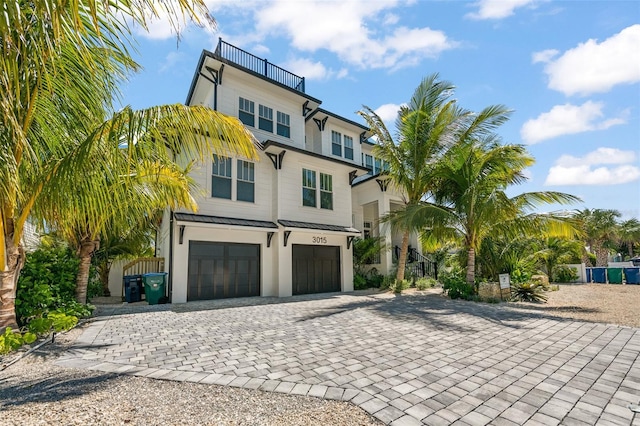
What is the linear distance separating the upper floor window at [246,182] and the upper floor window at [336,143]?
690 cm

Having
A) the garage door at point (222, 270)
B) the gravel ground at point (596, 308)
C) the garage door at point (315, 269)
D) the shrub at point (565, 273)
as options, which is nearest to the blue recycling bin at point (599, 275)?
the shrub at point (565, 273)

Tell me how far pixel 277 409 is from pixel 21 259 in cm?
612

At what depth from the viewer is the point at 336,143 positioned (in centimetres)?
1991

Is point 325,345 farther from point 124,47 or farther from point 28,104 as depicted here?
point 28,104

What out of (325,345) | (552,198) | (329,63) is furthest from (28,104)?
(552,198)

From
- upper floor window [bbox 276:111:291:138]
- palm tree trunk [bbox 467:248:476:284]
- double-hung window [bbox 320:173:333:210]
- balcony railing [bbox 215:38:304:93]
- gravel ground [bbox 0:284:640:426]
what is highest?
balcony railing [bbox 215:38:304:93]

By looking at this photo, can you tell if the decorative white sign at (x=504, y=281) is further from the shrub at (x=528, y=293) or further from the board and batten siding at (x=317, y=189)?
the board and batten siding at (x=317, y=189)

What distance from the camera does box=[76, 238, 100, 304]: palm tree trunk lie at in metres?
9.02

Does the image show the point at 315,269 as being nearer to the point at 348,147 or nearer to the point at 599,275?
the point at 348,147

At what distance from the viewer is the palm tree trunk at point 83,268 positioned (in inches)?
355

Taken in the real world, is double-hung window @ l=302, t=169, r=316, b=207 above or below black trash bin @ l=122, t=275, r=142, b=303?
above

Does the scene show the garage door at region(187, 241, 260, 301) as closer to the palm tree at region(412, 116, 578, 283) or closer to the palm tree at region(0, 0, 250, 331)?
the palm tree at region(0, 0, 250, 331)

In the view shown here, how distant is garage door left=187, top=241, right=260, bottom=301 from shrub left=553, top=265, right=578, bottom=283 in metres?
17.9

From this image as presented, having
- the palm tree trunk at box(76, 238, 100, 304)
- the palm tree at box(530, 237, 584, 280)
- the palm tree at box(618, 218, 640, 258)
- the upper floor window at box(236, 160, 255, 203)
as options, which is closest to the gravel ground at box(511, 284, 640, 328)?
the palm tree at box(530, 237, 584, 280)
